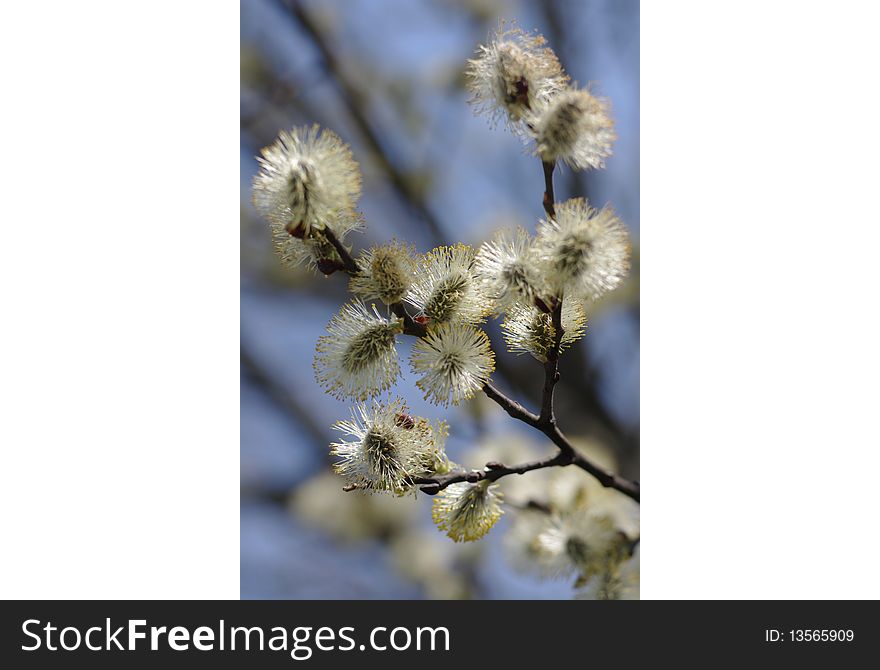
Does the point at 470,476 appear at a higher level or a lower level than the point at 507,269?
lower

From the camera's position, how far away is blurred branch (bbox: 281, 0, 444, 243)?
149 centimetres

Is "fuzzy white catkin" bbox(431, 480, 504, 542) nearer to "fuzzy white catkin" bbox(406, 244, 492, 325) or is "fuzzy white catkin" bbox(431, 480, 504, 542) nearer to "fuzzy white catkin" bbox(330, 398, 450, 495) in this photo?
"fuzzy white catkin" bbox(330, 398, 450, 495)

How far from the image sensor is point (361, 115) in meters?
1.58

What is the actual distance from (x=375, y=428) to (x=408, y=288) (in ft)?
0.45

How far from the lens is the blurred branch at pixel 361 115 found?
1488mm

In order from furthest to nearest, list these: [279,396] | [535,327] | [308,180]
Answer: [279,396] → [535,327] → [308,180]

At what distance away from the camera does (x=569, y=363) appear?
5.32 ft

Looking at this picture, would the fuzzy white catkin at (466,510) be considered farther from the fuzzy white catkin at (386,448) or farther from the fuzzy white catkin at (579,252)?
the fuzzy white catkin at (579,252)

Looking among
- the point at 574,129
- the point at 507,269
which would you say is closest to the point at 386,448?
the point at 507,269

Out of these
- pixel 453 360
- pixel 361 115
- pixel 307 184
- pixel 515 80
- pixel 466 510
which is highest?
pixel 361 115

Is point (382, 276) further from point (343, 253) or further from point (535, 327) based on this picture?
point (535, 327)

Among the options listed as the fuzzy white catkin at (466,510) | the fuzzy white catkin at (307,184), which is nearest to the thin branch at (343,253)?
the fuzzy white catkin at (307,184)
